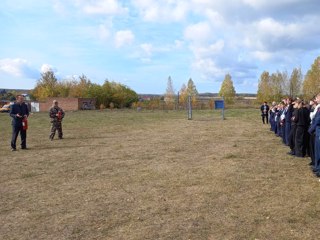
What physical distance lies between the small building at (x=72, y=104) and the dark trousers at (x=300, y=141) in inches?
2598

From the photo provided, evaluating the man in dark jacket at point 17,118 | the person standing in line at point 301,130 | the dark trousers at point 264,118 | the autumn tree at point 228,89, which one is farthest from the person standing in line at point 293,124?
the autumn tree at point 228,89

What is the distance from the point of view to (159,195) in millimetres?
8242

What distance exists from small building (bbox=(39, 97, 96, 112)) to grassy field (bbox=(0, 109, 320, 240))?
208 feet

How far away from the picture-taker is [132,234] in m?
6.03

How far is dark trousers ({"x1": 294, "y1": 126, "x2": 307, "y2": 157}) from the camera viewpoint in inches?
494

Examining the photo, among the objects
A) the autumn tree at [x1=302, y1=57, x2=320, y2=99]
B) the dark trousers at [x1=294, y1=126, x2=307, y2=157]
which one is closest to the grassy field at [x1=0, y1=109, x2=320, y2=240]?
the dark trousers at [x1=294, y1=126, x2=307, y2=157]

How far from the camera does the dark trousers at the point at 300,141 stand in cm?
1254

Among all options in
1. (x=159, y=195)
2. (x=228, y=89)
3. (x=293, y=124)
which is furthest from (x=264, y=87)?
(x=159, y=195)

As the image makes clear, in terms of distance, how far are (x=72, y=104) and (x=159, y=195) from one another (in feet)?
232

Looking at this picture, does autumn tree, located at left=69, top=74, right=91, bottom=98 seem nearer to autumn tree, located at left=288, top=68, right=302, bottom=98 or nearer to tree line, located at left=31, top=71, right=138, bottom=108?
tree line, located at left=31, top=71, right=138, bottom=108

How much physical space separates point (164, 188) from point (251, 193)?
5.93 feet

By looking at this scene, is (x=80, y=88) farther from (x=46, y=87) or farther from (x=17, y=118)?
(x=17, y=118)

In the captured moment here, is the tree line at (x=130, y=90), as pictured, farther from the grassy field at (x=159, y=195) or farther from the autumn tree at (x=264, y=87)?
the grassy field at (x=159, y=195)

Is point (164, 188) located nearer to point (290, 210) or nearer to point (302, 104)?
point (290, 210)
